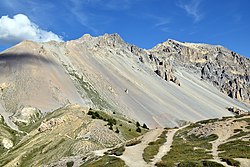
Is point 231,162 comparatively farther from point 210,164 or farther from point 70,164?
point 70,164

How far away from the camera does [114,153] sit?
6762cm

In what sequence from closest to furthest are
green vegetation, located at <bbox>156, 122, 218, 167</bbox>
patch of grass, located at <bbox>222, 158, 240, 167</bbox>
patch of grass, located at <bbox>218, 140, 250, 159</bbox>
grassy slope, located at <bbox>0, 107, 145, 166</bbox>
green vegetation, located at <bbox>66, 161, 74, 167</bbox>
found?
1. patch of grass, located at <bbox>222, 158, 240, 167</bbox>
2. green vegetation, located at <bbox>156, 122, 218, 167</bbox>
3. patch of grass, located at <bbox>218, 140, 250, 159</bbox>
4. green vegetation, located at <bbox>66, 161, 74, 167</bbox>
5. grassy slope, located at <bbox>0, 107, 145, 166</bbox>

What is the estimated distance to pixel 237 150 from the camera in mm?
62125

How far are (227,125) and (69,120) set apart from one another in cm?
6089

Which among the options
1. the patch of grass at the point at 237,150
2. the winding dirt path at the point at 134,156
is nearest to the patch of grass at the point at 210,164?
the patch of grass at the point at 237,150

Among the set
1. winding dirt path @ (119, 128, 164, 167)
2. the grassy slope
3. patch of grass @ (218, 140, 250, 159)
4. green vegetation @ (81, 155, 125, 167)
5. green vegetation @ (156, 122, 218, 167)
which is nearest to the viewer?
green vegetation @ (156, 122, 218, 167)

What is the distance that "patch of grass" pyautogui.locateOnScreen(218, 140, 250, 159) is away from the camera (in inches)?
2249

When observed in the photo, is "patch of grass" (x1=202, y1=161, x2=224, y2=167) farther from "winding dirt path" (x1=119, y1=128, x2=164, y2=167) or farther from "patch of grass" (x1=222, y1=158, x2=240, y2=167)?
"winding dirt path" (x1=119, y1=128, x2=164, y2=167)

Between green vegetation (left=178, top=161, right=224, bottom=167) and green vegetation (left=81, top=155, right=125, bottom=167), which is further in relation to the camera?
green vegetation (left=81, top=155, right=125, bottom=167)

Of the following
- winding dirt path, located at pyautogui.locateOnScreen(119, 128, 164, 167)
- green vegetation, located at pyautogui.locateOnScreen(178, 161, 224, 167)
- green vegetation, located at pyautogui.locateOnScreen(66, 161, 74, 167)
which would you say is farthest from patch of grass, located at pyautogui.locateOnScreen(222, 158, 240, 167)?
green vegetation, located at pyautogui.locateOnScreen(66, 161, 74, 167)

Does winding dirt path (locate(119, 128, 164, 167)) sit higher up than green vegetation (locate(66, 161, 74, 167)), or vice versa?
winding dirt path (locate(119, 128, 164, 167))

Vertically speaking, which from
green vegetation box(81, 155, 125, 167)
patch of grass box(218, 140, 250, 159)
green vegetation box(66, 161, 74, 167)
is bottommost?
green vegetation box(66, 161, 74, 167)

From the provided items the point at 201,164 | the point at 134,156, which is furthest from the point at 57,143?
the point at 201,164

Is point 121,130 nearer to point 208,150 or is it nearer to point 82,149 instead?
point 82,149
